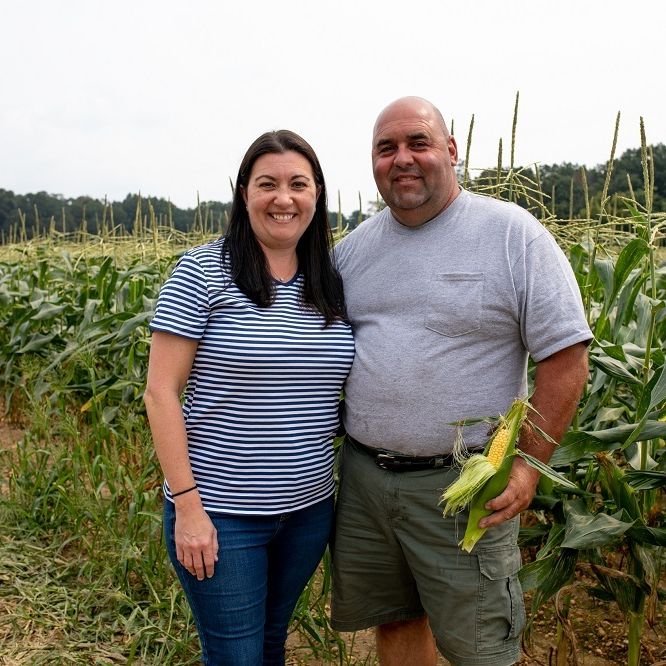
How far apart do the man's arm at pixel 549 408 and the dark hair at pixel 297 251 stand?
69 cm

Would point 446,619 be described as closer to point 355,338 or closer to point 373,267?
point 355,338

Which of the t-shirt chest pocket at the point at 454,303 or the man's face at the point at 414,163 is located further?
the man's face at the point at 414,163

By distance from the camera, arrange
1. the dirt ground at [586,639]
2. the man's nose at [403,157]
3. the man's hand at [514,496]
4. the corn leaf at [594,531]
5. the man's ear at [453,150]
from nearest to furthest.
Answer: the man's hand at [514,496] → the corn leaf at [594,531] → the man's nose at [403,157] → the man's ear at [453,150] → the dirt ground at [586,639]

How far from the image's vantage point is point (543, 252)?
220 centimetres

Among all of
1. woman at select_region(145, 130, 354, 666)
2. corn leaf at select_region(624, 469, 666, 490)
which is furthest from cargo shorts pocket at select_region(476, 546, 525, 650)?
woman at select_region(145, 130, 354, 666)

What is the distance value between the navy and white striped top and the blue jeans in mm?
78

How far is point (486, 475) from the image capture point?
1965 millimetres

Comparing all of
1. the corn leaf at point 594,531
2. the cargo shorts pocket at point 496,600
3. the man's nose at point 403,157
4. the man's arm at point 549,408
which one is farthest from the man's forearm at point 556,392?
the man's nose at point 403,157

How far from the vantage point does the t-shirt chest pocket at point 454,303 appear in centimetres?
225

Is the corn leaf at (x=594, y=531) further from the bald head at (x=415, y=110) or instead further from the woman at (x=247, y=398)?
the bald head at (x=415, y=110)

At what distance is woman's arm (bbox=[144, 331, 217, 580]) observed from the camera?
84.4 inches

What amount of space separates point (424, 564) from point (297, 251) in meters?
1.12

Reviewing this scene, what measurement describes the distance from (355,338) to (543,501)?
87 cm

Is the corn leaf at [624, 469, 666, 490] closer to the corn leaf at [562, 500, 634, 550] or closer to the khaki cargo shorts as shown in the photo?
the corn leaf at [562, 500, 634, 550]
